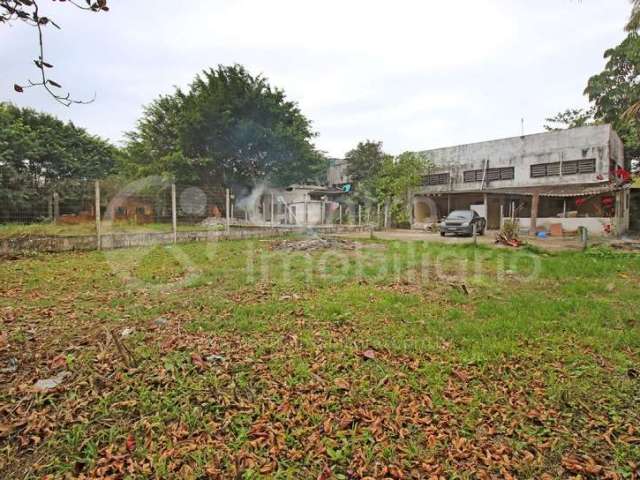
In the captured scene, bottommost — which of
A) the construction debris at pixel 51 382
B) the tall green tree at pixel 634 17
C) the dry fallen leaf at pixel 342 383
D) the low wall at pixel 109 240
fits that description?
the dry fallen leaf at pixel 342 383

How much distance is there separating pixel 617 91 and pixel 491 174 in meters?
8.71

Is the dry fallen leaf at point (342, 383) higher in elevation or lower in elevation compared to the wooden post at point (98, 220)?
lower

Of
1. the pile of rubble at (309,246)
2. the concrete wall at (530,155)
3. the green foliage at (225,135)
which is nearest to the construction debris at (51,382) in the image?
the pile of rubble at (309,246)

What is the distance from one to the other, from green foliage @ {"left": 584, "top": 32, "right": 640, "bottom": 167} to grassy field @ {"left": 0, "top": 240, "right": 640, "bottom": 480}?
20.8 m

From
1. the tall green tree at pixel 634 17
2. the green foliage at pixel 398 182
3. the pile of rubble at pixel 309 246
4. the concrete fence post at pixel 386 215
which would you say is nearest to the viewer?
the tall green tree at pixel 634 17

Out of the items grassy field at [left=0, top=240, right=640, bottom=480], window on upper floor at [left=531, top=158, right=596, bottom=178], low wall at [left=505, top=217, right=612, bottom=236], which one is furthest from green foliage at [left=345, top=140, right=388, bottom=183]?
grassy field at [left=0, top=240, right=640, bottom=480]

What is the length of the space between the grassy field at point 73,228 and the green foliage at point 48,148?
4.83 m

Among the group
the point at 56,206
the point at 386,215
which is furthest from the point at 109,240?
the point at 386,215

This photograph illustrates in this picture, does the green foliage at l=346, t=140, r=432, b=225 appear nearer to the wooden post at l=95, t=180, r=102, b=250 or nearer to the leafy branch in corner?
the wooden post at l=95, t=180, r=102, b=250

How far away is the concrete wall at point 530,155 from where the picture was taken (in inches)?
666

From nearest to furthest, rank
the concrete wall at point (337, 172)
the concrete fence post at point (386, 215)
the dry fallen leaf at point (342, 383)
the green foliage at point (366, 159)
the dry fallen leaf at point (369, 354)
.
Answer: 1. the dry fallen leaf at point (342, 383)
2. the dry fallen leaf at point (369, 354)
3. the concrete fence post at point (386, 215)
4. the green foliage at point (366, 159)
5. the concrete wall at point (337, 172)

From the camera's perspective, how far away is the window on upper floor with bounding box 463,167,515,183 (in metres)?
20.0

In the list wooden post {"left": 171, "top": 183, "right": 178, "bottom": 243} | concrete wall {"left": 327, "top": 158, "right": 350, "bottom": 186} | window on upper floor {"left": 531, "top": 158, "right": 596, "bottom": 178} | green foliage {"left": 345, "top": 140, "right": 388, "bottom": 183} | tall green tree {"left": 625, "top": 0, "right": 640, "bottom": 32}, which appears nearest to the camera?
tall green tree {"left": 625, "top": 0, "right": 640, "bottom": 32}

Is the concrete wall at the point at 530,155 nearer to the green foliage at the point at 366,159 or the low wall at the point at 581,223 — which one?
the low wall at the point at 581,223
